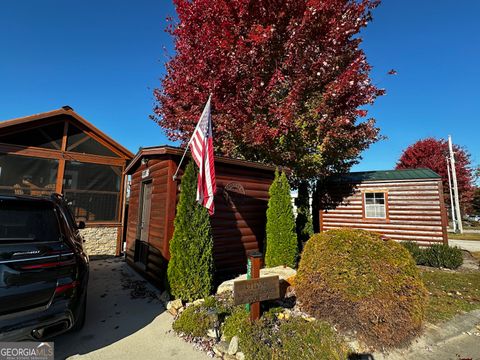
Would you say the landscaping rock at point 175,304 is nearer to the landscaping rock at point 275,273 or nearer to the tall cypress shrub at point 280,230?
the landscaping rock at point 275,273

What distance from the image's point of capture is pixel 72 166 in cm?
921

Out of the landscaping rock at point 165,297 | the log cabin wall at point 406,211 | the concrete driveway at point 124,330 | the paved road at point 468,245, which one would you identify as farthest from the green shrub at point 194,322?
the paved road at point 468,245

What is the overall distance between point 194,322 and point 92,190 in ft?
25.4

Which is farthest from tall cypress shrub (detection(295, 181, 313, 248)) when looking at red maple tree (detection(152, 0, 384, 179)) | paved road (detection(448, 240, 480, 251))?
paved road (detection(448, 240, 480, 251))

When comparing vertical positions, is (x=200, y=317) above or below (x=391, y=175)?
below

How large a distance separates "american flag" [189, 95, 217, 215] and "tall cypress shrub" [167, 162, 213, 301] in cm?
53

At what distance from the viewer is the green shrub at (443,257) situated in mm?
8344

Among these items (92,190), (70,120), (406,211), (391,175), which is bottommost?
(406,211)

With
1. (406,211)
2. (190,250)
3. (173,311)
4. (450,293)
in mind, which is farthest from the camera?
(406,211)

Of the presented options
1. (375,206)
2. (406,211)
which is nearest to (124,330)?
(375,206)

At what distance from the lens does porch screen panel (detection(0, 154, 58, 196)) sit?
820 centimetres

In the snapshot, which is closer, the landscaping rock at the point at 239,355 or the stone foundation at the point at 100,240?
the landscaping rock at the point at 239,355

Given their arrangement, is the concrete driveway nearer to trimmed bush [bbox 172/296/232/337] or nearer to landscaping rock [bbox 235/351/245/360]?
trimmed bush [bbox 172/296/232/337]

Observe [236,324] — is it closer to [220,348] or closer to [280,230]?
[220,348]
